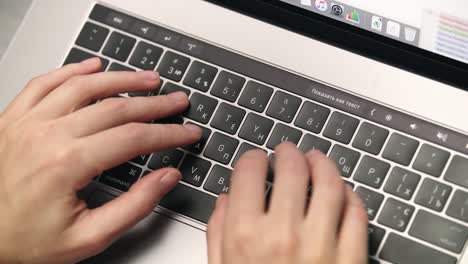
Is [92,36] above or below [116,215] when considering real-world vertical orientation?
→ above

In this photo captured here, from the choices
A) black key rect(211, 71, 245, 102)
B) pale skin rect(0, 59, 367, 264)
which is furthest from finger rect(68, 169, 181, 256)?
black key rect(211, 71, 245, 102)

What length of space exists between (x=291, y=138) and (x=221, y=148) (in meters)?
0.07

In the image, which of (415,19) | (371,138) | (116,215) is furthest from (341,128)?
(116,215)

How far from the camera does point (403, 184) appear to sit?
0.55m

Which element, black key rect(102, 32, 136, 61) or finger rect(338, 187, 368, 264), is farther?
black key rect(102, 32, 136, 61)

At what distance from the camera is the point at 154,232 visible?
57cm

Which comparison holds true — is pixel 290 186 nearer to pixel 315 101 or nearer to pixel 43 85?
pixel 315 101

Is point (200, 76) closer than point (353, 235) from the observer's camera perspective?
No

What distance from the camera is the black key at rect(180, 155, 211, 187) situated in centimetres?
57

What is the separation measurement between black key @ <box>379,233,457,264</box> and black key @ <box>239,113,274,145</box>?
0.16 m

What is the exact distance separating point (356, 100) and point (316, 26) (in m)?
0.09

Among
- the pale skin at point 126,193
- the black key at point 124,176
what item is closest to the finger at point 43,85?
the pale skin at point 126,193

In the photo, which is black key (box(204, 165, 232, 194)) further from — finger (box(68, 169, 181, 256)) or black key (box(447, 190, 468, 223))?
black key (box(447, 190, 468, 223))

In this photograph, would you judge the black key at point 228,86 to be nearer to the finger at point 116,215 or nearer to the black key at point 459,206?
the finger at point 116,215
